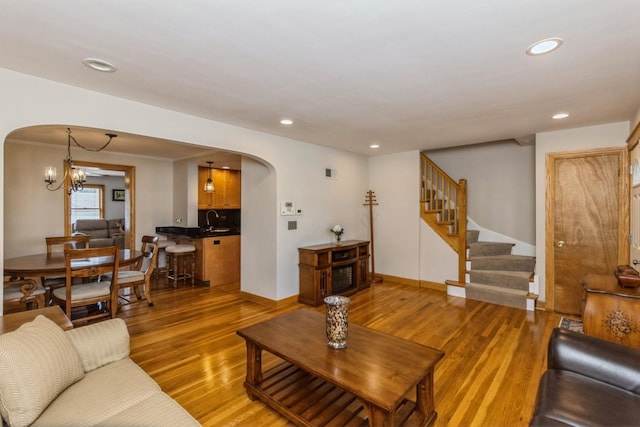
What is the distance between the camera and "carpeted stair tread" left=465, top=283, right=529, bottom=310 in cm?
414

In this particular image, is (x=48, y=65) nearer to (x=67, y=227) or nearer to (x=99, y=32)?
(x=99, y=32)

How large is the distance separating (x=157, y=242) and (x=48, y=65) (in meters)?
2.54

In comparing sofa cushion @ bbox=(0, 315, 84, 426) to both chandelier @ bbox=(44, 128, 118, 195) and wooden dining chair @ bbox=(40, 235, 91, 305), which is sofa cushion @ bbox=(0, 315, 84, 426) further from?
chandelier @ bbox=(44, 128, 118, 195)

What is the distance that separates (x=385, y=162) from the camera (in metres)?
5.73

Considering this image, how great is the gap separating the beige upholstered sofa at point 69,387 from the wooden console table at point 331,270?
9.02 ft

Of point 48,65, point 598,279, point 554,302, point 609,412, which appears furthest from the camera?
point 554,302

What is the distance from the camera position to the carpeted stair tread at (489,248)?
16.6 ft

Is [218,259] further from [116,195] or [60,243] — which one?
[116,195]

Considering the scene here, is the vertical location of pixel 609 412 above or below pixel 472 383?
above

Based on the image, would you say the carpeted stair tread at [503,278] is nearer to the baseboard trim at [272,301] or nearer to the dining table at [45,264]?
the baseboard trim at [272,301]

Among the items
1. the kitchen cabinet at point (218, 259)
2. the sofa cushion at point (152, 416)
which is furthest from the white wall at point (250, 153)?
the sofa cushion at point (152, 416)

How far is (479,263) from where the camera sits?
4828 millimetres

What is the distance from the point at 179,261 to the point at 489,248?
5.55m

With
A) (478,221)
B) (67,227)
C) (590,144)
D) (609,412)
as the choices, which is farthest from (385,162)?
(67,227)
